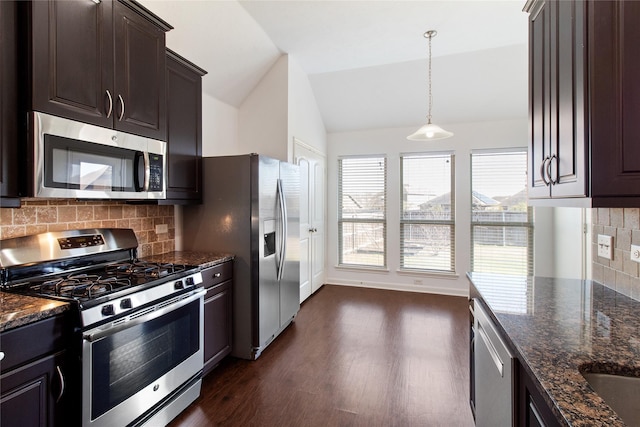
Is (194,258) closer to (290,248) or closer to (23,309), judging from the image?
(290,248)

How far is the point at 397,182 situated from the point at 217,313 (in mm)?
3362

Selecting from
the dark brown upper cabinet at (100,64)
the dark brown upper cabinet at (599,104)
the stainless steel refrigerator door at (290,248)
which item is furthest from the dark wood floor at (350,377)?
the dark brown upper cabinet at (100,64)

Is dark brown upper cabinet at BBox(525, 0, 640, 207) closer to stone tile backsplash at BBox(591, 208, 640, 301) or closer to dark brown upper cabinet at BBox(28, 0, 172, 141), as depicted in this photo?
stone tile backsplash at BBox(591, 208, 640, 301)

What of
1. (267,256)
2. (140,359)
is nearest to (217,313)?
(267,256)

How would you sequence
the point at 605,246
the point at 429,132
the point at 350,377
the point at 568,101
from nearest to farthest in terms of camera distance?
the point at 568,101 → the point at 605,246 → the point at 350,377 → the point at 429,132

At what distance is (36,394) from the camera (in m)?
1.23

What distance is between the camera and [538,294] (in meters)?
1.48

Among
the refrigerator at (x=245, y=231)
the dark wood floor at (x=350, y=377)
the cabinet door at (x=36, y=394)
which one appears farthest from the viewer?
the refrigerator at (x=245, y=231)

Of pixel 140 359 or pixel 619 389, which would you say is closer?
pixel 619 389

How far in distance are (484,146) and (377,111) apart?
160 centimetres

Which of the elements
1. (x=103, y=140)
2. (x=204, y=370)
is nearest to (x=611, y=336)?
(x=204, y=370)

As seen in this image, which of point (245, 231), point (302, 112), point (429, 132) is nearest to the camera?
point (245, 231)

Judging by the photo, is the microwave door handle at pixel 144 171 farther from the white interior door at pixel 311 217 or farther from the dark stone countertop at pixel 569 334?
the dark stone countertop at pixel 569 334

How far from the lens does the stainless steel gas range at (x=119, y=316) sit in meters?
1.42
